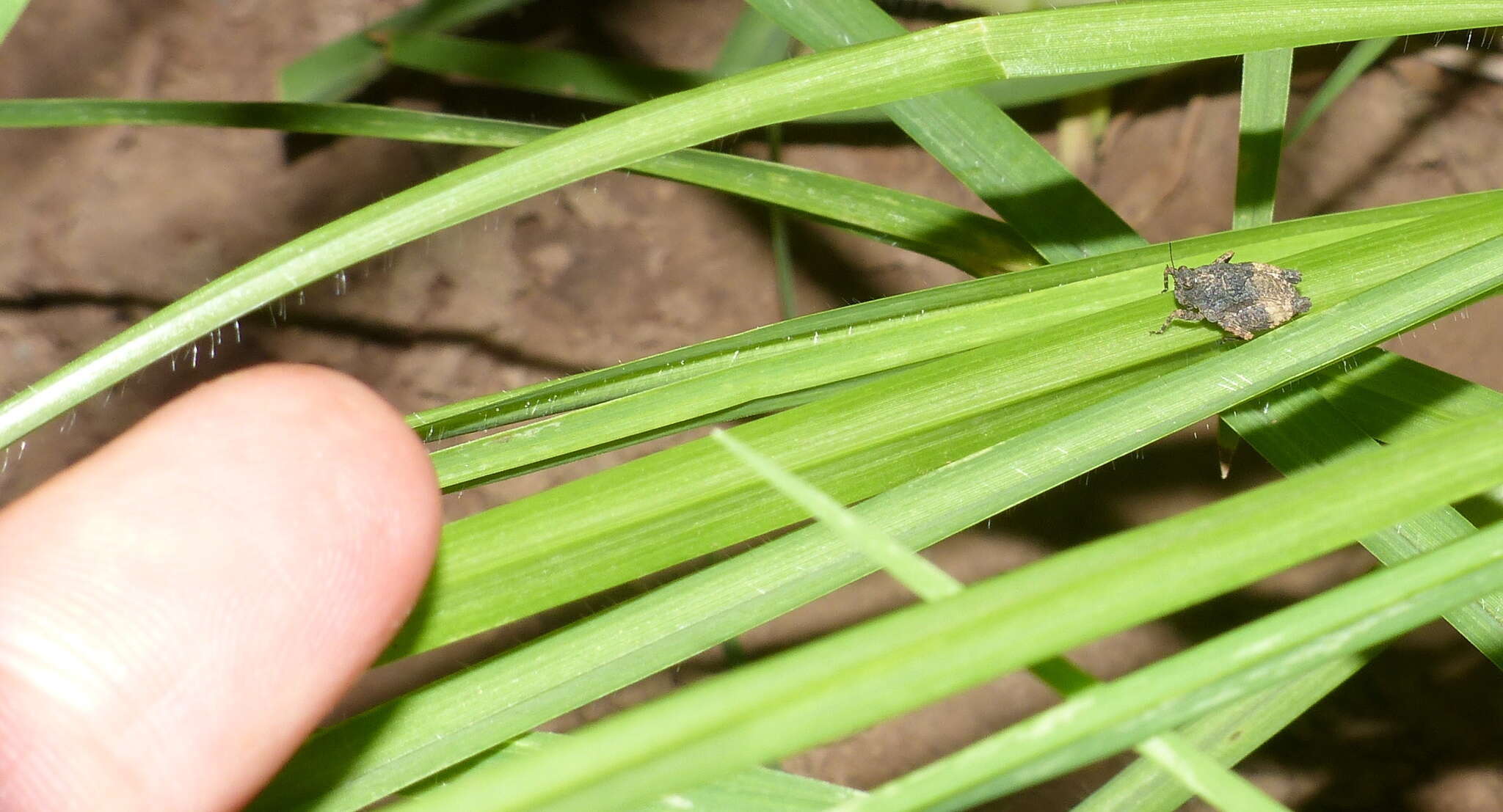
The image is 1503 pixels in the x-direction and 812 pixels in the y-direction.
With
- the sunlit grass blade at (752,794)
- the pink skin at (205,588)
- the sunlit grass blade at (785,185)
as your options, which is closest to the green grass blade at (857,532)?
the sunlit grass blade at (752,794)

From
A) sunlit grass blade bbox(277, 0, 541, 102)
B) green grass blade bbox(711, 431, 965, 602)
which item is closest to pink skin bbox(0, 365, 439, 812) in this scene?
green grass blade bbox(711, 431, 965, 602)

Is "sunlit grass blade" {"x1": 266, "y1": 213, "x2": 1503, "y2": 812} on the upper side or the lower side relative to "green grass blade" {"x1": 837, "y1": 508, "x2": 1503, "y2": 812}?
upper

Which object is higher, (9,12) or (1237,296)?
(9,12)

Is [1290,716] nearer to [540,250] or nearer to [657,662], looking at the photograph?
[657,662]

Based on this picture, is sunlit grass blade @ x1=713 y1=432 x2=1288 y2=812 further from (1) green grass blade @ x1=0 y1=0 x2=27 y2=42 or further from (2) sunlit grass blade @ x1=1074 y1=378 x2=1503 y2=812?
(1) green grass blade @ x1=0 y1=0 x2=27 y2=42

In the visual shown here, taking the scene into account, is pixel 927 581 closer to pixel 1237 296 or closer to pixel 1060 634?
pixel 1060 634

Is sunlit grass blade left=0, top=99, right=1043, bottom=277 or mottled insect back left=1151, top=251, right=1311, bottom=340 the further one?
sunlit grass blade left=0, top=99, right=1043, bottom=277

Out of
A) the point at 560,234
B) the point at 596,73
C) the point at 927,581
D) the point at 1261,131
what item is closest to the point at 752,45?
the point at 596,73

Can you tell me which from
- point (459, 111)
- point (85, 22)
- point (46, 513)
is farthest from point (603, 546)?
point (85, 22)
